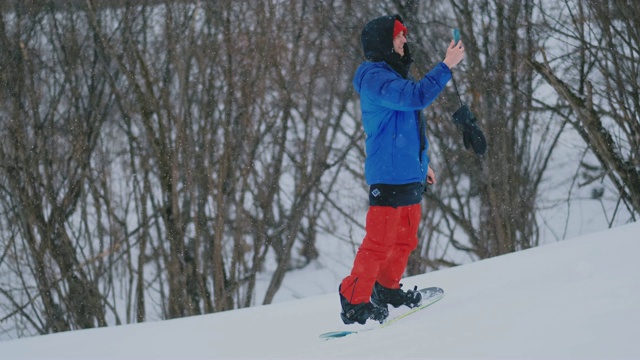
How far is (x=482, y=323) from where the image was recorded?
313 cm

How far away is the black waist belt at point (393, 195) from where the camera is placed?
373 cm

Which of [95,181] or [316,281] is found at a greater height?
[95,181]

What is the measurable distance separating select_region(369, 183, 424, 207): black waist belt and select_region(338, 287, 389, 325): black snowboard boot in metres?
0.50

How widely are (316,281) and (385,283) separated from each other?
1456 centimetres

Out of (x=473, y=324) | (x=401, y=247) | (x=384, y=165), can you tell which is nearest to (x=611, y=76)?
(x=401, y=247)

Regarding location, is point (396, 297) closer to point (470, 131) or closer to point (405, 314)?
point (405, 314)

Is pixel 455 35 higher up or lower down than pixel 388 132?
higher up

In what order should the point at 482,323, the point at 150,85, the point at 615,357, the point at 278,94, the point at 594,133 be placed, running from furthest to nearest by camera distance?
the point at 278,94 < the point at 150,85 < the point at 594,133 < the point at 482,323 < the point at 615,357

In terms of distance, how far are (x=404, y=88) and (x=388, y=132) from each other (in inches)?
11.9

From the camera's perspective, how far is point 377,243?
Answer: 375 cm

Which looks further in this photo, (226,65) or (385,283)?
(226,65)

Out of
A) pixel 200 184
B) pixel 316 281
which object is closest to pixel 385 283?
pixel 200 184

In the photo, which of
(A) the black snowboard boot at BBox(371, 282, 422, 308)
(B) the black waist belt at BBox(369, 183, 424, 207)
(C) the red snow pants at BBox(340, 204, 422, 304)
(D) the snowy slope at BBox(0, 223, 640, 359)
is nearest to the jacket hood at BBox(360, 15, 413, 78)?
(B) the black waist belt at BBox(369, 183, 424, 207)

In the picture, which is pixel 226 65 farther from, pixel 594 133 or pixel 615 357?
pixel 615 357
